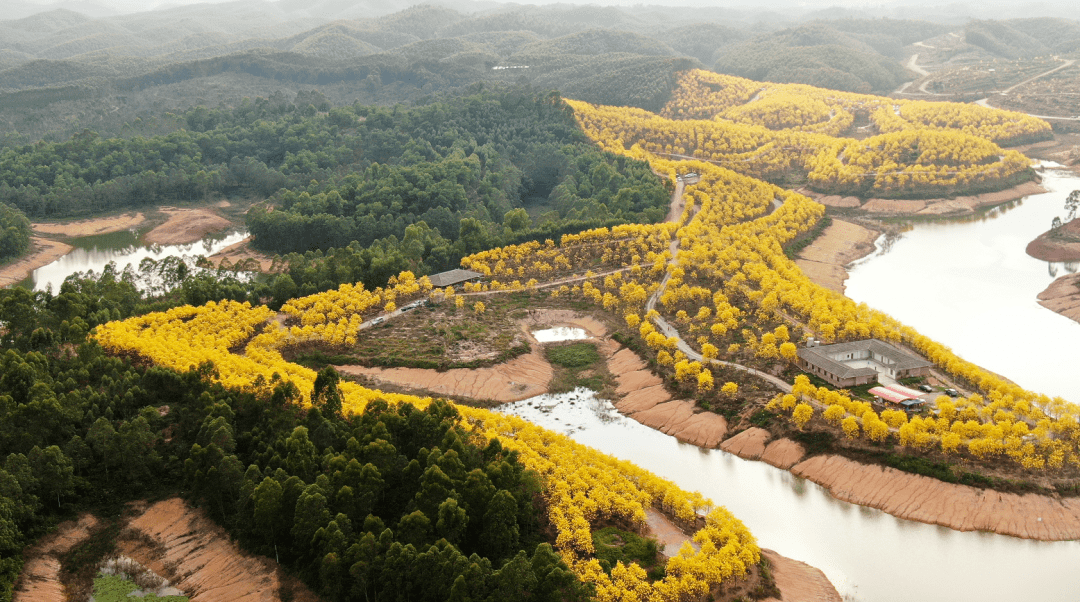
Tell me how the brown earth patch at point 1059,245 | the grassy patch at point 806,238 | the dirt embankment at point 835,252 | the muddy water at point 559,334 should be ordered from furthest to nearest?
1. the grassy patch at point 806,238
2. the brown earth patch at point 1059,245
3. the dirt embankment at point 835,252
4. the muddy water at point 559,334

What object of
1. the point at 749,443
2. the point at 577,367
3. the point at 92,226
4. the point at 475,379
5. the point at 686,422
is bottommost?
the point at 92,226

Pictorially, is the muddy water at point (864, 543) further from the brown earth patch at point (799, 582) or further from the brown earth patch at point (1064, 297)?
the brown earth patch at point (1064, 297)

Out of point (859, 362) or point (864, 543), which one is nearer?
point (864, 543)

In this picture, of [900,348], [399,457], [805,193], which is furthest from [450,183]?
[399,457]

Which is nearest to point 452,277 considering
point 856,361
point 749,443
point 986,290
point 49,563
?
point 749,443

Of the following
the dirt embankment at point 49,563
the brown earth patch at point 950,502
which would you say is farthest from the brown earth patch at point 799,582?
the dirt embankment at point 49,563

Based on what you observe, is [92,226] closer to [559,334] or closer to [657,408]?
A: [559,334]
